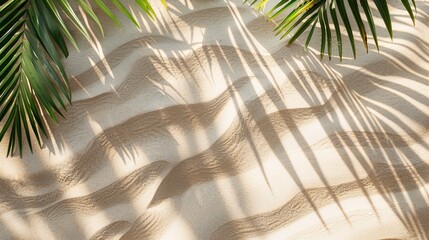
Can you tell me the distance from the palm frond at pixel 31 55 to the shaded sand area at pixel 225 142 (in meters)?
0.07

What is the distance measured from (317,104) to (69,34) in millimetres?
614

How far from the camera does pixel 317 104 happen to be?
1.69m

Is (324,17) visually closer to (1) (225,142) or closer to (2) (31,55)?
(1) (225,142)

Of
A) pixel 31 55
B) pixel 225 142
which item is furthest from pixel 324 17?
pixel 31 55

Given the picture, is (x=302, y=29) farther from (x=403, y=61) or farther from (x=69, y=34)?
(x=69, y=34)

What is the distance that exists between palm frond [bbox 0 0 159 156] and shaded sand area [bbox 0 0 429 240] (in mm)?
67

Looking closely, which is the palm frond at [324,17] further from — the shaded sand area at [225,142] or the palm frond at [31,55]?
the palm frond at [31,55]

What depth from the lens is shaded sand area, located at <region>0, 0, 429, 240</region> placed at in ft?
5.39

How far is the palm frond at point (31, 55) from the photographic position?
1.55 meters

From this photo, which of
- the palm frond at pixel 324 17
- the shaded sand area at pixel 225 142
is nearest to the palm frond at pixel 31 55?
the shaded sand area at pixel 225 142

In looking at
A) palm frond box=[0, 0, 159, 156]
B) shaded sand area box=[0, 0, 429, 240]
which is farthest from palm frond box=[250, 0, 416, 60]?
palm frond box=[0, 0, 159, 156]

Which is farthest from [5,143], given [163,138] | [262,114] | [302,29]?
[302,29]

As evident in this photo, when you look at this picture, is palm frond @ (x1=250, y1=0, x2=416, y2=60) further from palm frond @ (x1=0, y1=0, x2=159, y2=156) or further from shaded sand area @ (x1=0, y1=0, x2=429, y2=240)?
palm frond @ (x1=0, y1=0, x2=159, y2=156)

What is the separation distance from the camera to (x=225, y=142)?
1.67 metres
